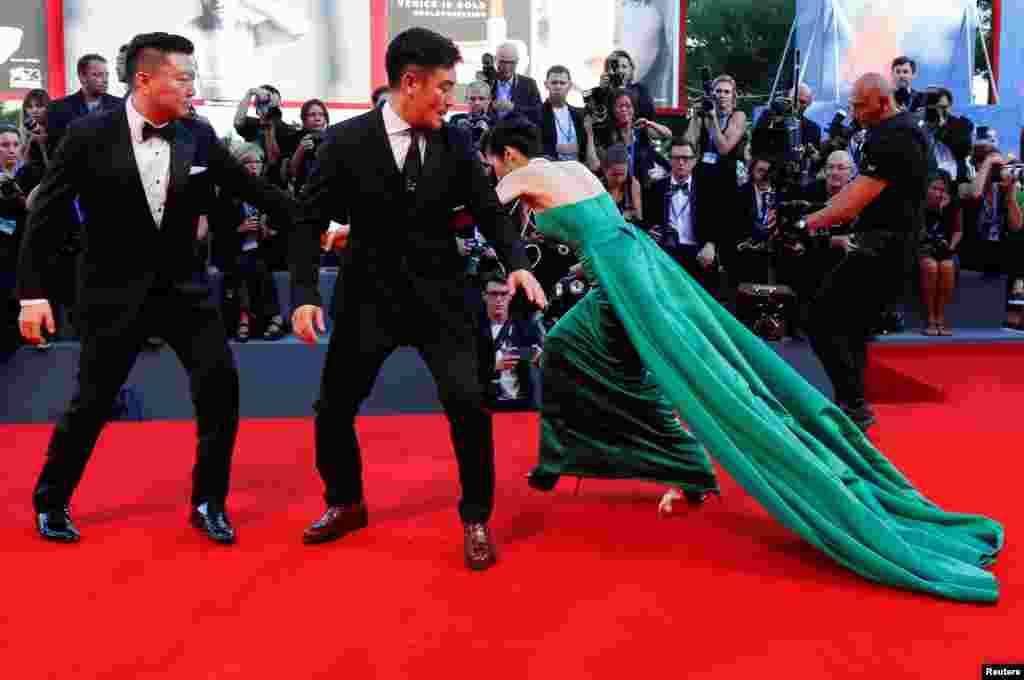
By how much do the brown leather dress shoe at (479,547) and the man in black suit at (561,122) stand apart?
4216 mm

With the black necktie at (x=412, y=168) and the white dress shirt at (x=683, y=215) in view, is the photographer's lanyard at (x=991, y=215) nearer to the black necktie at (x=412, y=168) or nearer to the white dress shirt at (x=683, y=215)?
the white dress shirt at (x=683, y=215)

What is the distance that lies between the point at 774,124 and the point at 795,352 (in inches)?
61.0

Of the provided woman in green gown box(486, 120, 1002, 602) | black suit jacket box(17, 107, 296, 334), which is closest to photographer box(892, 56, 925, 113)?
woman in green gown box(486, 120, 1002, 602)

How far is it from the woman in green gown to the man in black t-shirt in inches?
58.1

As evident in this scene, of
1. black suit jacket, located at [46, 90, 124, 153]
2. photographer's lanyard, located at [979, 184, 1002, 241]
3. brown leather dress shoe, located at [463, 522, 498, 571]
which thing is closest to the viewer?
brown leather dress shoe, located at [463, 522, 498, 571]

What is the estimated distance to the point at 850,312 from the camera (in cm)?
480

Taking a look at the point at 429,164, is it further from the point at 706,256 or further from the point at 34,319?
the point at 706,256

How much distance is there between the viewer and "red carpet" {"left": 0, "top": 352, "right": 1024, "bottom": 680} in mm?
2424

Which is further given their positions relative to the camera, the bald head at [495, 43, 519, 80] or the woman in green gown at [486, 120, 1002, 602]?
the bald head at [495, 43, 519, 80]

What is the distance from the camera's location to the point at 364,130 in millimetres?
3082

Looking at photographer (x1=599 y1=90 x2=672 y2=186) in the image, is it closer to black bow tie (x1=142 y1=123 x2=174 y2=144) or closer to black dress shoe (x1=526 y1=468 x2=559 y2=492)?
black dress shoe (x1=526 y1=468 x2=559 y2=492)

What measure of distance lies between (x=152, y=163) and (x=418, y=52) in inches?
35.0

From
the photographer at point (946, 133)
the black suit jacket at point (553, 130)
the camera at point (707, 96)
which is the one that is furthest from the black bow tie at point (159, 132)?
the photographer at point (946, 133)

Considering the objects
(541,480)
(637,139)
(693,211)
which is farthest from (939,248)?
(541,480)
